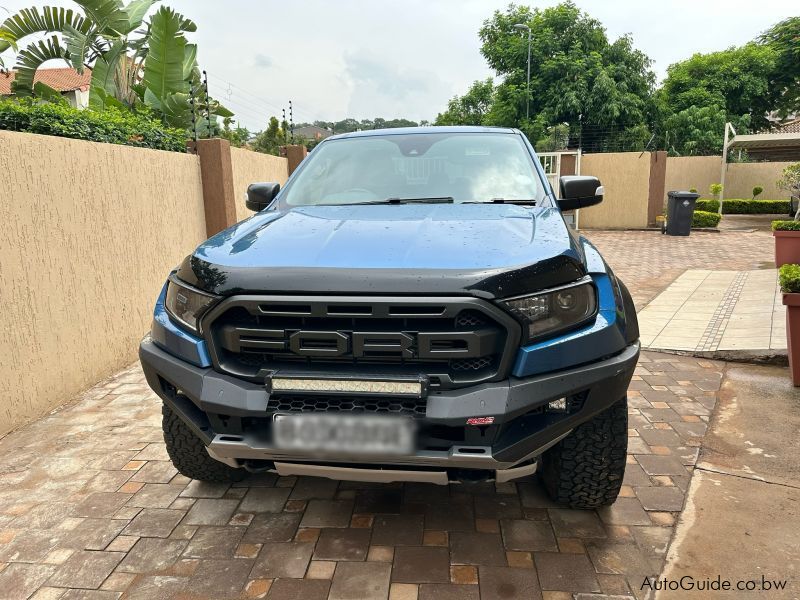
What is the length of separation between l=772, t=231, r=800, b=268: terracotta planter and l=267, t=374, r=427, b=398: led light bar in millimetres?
8138

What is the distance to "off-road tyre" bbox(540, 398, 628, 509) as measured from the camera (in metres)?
2.36

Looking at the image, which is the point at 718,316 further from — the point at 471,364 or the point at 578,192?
the point at 471,364

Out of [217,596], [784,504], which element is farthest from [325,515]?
[784,504]

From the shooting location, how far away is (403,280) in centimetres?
198

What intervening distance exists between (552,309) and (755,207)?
23.2 metres

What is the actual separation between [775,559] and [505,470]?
127 centimetres

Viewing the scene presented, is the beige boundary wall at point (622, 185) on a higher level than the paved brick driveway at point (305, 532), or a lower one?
higher

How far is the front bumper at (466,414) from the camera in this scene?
6.37 feet

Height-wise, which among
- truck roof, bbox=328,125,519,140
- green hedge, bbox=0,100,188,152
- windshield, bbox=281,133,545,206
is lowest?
windshield, bbox=281,133,545,206

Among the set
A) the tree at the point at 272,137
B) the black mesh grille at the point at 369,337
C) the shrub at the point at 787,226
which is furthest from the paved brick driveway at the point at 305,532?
the tree at the point at 272,137

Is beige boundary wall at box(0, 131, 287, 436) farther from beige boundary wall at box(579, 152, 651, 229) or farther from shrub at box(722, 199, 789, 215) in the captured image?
shrub at box(722, 199, 789, 215)

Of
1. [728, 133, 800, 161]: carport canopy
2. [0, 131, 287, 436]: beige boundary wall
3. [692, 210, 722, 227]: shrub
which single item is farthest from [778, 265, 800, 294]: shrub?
[728, 133, 800, 161]: carport canopy

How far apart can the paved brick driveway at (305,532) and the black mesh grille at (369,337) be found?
2.85 feet

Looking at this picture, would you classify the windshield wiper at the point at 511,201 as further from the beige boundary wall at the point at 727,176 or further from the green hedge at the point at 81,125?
the beige boundary wall at the point at 727,176
